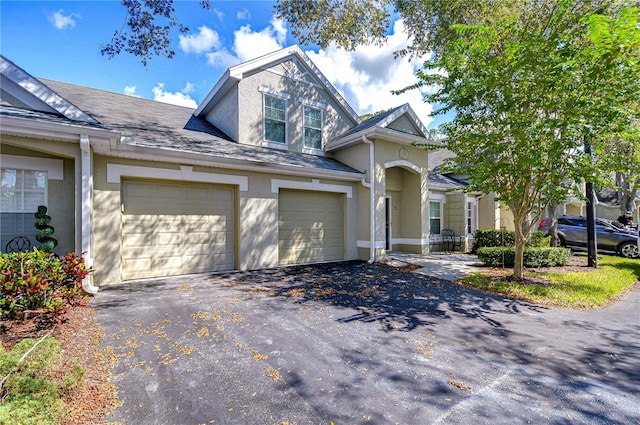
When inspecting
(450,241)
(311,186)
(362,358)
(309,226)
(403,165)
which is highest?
(403,165)

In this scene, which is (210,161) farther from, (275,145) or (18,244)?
(18,244)

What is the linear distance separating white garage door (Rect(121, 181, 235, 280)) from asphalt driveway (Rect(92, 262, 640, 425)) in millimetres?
1127

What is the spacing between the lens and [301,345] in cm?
406

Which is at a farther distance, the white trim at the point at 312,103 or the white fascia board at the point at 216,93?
the white trim at the point at 312,103

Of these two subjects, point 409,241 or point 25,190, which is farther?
point 409,241

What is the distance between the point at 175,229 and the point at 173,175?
1442mm

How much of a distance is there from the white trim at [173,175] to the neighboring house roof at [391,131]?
4289 mm

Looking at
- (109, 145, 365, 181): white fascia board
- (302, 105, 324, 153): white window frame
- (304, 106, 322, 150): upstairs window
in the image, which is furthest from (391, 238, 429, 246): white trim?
(304, 106, 322, 150): upstairs window

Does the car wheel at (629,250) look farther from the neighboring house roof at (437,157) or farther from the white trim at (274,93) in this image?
the white trim at (274,93)

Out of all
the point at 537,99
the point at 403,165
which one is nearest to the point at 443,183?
the point at 403,165

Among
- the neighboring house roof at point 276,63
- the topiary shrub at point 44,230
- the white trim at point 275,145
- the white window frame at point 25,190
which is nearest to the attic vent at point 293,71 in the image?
the neighboring house roof at point 276,63

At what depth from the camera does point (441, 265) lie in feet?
33.3

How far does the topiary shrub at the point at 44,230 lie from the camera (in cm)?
609

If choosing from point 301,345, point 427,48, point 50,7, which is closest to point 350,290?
point 301,345
